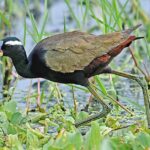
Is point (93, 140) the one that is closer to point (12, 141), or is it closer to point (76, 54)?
point (12, 141)

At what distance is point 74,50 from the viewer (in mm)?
5898

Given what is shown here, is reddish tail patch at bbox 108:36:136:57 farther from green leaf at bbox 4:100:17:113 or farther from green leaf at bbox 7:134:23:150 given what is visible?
green leaf at bbox 7:134:23:150

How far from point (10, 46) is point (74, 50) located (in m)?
0.52

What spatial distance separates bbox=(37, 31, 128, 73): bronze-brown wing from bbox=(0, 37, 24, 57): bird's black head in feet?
0.75

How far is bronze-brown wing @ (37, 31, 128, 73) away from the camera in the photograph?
5.87m

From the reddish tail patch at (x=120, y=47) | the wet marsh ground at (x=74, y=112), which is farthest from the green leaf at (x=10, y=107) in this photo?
the reddish tail patch at (x=120, y=47)

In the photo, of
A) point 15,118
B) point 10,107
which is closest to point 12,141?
point 15,118

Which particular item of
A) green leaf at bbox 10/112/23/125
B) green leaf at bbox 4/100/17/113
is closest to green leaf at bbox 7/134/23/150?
green leaf at bbox 10/112/23/125

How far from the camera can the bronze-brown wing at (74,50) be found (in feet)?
19.3

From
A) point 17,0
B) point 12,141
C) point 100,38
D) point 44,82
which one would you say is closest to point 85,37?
point 100,38

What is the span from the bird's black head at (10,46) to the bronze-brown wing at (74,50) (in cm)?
23

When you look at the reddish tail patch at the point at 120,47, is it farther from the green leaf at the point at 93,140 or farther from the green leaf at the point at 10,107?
the green leaf at the point at 93,140

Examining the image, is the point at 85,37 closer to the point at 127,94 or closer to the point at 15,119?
the point at 15,119

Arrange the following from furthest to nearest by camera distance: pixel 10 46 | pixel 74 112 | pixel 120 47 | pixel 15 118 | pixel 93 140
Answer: pixel 74 112, pixel 10 46, pixel 120 47, pixel 15 118, pixel 93 140
